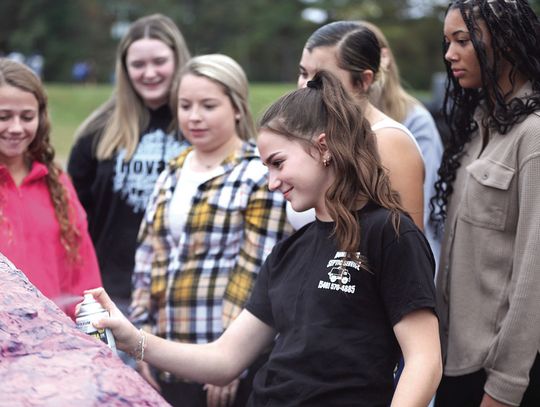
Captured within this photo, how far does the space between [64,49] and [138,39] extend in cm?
5036

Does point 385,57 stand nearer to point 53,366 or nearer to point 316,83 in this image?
point 316,83

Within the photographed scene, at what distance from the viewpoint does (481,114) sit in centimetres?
339

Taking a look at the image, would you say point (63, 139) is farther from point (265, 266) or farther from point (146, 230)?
point (265, 266)

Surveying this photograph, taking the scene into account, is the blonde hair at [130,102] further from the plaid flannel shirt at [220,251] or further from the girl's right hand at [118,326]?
the girl's right hand at [118,326]

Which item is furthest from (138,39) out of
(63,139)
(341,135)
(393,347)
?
(63,139)

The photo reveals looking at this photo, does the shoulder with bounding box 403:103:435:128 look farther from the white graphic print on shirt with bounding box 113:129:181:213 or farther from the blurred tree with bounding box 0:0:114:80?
the blurred tree with bounding box 0:0:114:80

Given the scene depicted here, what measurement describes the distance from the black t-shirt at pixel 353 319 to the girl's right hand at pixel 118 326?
0.42 meters

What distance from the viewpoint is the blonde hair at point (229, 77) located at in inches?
160

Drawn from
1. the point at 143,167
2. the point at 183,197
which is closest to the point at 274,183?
the point at 183,197

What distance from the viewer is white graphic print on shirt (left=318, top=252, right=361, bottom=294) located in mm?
2427

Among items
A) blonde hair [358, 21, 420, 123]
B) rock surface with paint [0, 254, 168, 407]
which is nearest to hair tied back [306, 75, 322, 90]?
rock surface with paint [0, 254, 168, 407]

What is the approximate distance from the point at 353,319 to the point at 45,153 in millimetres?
2049

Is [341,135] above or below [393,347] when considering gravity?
above

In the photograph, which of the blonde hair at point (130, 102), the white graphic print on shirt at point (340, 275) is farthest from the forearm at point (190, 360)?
the blonde hair at point (130, 102)
